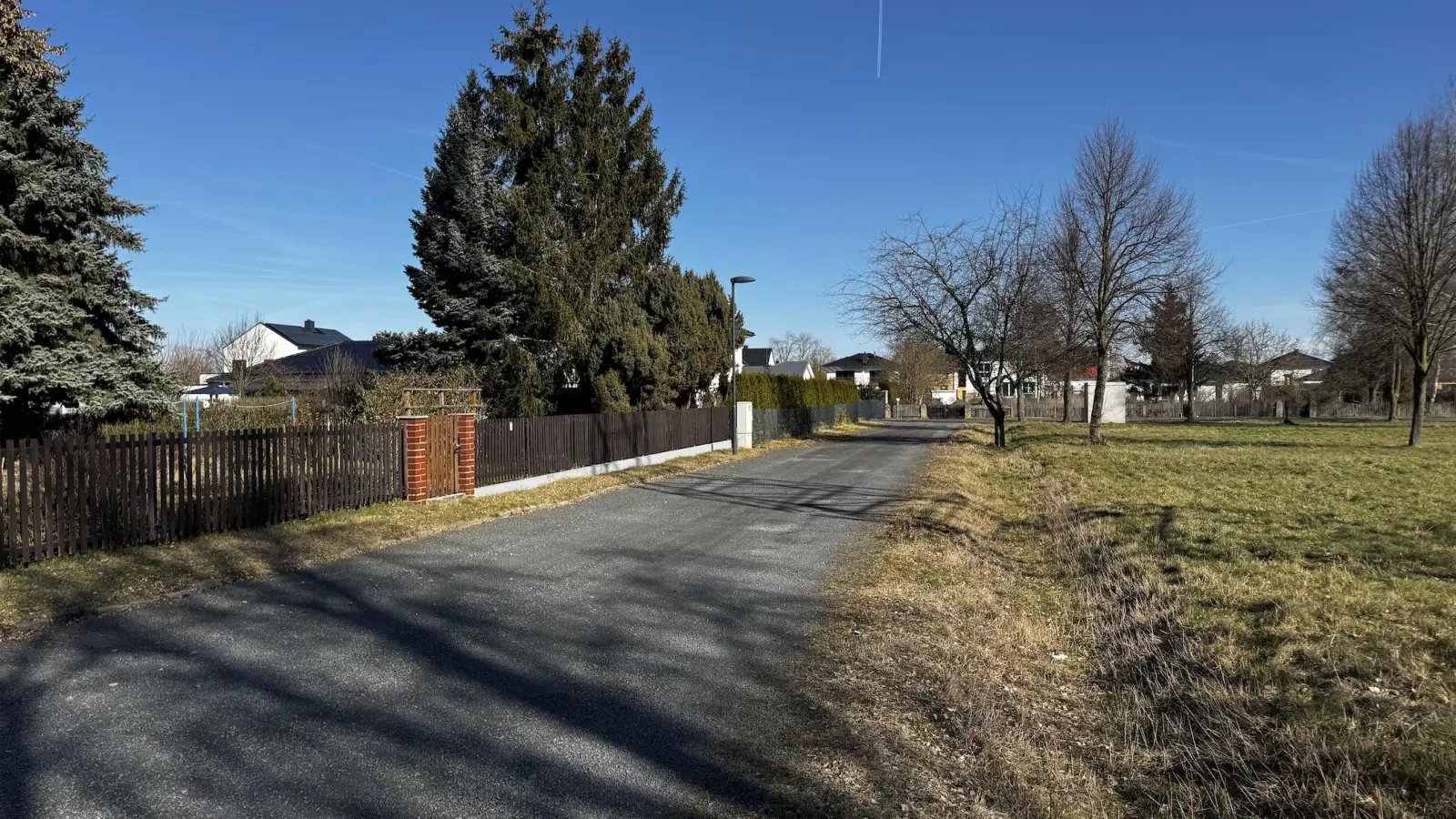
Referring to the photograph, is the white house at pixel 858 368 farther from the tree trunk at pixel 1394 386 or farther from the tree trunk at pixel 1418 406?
the tree trunk at pixel 1418 406

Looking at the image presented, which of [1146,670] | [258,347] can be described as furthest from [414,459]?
[258,347]

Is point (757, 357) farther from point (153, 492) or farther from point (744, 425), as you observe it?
point (153, 492)

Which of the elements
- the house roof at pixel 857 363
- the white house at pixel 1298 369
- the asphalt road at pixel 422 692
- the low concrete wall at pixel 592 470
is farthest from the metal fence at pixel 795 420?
the house roof at pixel 857 363

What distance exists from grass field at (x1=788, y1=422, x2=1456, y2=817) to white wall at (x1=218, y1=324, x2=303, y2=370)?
2091 inches

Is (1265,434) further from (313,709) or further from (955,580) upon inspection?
(313,709)

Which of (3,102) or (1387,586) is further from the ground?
(3,102)

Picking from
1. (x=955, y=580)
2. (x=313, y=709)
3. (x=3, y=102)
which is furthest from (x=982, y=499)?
(x=3, y=102)

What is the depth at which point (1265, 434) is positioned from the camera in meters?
33.3

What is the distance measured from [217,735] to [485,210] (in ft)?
75.3

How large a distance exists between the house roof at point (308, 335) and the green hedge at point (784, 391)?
35.7 meters

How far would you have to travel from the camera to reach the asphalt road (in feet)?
11.3

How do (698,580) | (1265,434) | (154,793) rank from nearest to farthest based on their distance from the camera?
(154,793) → (698,580) → (1265,434)

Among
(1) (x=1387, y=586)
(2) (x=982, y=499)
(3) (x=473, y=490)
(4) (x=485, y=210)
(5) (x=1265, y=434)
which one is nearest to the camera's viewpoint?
(1) (x=1387, y=586)

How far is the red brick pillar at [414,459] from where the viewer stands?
1261cm
